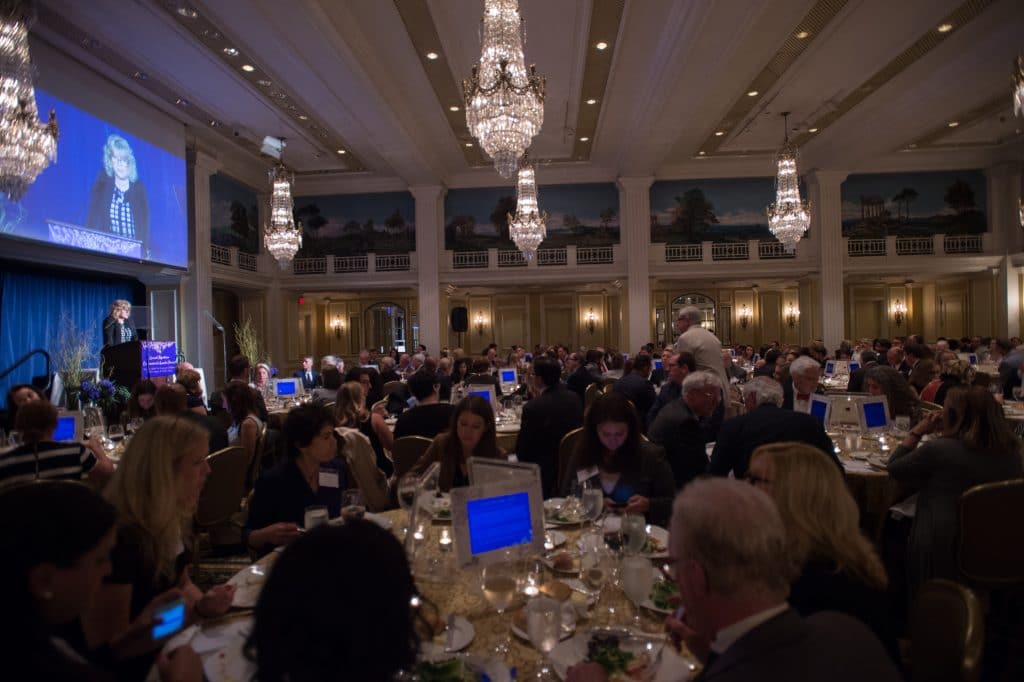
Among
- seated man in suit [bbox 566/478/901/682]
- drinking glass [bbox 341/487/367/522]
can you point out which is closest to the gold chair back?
drinking glass [bbox 341/487/367/522]

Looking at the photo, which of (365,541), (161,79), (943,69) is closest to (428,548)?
(365,541)

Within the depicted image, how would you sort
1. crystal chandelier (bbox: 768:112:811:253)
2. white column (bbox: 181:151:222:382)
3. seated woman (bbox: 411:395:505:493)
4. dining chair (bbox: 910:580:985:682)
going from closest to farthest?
dining chair (bbox: 910:580:985:682) < seated woman (bbox: 411:395:505:493) < crystal chandelier (bbox: 768:112:811:253) < white column (bbox: 181:151:222:382)

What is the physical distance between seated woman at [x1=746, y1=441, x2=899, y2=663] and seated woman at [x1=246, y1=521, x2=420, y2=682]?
1.21 metres

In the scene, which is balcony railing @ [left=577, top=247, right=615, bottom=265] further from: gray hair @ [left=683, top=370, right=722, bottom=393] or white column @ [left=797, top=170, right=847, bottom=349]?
gray hair @ [left=683, top=370, right=722, bottom=393]

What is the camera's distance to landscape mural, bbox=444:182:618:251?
55.4 ft

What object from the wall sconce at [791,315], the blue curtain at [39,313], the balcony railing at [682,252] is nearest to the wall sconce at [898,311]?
the wall sconce at [791,315]

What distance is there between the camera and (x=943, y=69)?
1060 cm

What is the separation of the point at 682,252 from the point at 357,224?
9605 mm

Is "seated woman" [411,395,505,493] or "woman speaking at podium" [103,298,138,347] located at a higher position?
"woman speaking at podium" [103,298,138,347]

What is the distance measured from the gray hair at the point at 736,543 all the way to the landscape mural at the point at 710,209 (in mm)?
16129

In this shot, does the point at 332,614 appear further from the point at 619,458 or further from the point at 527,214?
the point at 527,214

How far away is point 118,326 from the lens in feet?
36.5

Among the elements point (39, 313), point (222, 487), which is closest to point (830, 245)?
point (222, 487)

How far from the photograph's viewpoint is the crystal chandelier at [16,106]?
541 centimetres
